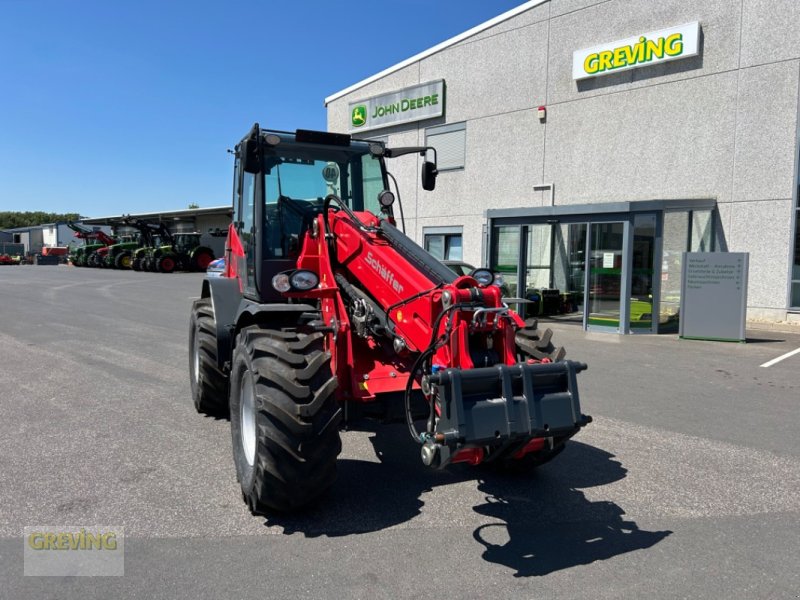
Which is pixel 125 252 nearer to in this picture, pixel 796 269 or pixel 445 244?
pixel 445 244

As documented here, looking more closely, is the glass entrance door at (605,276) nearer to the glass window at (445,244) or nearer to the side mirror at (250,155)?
the glass window at (445,244)

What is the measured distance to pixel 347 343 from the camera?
4422 millimetres

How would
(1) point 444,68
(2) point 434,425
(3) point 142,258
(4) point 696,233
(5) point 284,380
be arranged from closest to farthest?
1. (2) point 434,425
2. (5) point 284,380
3. (4) point 696,233
4. (1) point 444,68
5. (3) point 142,258

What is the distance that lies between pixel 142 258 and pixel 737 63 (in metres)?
33.0

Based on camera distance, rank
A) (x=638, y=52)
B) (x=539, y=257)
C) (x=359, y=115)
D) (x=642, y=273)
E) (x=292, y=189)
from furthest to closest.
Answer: (x=359, y=115) < (x=539, y=257) < (x=638, y=52) < (x=642, y=273) < (x=292, y=189)

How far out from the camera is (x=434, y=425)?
3508mm

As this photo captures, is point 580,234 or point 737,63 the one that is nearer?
point 737,63

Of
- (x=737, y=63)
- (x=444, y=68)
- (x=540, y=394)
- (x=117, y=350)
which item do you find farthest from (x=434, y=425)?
(x=444, y=68)

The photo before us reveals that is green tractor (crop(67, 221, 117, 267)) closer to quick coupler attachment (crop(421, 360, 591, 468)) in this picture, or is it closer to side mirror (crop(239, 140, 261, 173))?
side mirror (crop(239, 140, 261, 173))

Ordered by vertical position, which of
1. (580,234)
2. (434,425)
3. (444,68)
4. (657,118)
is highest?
(444,68)

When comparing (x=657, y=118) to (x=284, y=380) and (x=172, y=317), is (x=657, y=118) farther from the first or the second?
(x=284, y=380)

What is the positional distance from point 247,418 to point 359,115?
64.1ft

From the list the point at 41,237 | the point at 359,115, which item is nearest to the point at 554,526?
the point at 359,115

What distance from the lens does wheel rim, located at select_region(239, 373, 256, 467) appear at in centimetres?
432
